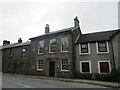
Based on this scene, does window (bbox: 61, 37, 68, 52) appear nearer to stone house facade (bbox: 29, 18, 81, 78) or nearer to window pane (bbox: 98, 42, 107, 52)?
stone house facade (bbox: 29, 18, 81, 78)

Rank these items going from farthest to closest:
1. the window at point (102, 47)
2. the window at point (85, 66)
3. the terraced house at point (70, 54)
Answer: the window at point (85, 66) → the window at point (102, 47) → the terraced house at point (70, 54)

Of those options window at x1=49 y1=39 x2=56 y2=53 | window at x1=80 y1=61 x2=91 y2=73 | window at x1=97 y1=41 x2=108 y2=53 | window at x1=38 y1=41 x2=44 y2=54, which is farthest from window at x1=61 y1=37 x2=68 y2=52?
window at x1=97 y1=41 x2=108 y2=53

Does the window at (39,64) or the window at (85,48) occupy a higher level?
the window at (85,48)

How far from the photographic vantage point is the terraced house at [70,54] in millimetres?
15398

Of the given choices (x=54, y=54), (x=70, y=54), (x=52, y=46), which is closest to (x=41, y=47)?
(x=52, y=46)

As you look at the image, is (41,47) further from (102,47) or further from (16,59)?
(102,47)

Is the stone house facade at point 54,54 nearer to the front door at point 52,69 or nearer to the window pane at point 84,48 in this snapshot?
the front door at point 52,69

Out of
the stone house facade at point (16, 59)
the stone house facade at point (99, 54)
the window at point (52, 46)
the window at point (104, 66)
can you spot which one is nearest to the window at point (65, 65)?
the stone house facade at point (99, 54)

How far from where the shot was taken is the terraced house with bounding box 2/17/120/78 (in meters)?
15.4

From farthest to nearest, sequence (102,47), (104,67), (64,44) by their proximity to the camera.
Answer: (64,44), (102,47), (104,67)

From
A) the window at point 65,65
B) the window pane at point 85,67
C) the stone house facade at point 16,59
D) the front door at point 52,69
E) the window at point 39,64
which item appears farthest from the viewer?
the stone house facade at point 16,59

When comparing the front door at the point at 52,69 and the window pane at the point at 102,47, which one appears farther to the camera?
the front door at the point at 52,69

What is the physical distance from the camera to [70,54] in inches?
685

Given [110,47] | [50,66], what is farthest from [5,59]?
[110,47]
